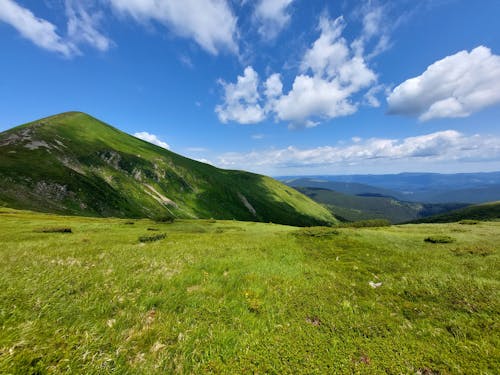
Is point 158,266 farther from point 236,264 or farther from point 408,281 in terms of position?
point 408,281

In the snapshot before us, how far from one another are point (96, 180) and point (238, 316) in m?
122

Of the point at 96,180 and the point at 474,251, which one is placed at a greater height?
the point at 96,180

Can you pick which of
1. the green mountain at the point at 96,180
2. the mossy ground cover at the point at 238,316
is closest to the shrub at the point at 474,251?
the mossy ground cover at the point at 238,316

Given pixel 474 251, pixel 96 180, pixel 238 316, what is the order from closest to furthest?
pixel 238 316, pixel 474 251, pixel 96 180

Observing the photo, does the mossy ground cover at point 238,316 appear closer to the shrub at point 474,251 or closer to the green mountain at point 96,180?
the shrub at point 474,251

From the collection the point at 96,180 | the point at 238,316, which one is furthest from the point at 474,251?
the point at 96,180

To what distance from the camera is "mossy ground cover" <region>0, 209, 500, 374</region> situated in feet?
19.2

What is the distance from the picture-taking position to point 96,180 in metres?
104

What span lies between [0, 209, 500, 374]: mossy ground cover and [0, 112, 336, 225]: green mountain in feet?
250

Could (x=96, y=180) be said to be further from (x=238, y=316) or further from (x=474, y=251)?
(x=474, y=251)

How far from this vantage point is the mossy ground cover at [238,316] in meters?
5.86

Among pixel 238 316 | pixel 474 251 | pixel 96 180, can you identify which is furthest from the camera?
pixel 96 180

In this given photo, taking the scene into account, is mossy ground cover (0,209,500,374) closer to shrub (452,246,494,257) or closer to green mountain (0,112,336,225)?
shrub (452,246,494,257)

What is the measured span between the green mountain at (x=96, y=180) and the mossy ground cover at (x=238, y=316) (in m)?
76.2
